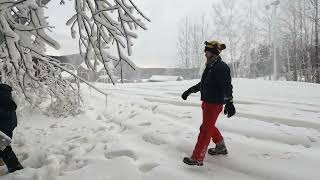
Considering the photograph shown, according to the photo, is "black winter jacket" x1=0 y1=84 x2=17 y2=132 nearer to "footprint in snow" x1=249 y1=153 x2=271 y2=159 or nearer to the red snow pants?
the red snow pants

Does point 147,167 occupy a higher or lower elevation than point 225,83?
lower

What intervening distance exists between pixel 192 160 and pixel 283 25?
33.9m

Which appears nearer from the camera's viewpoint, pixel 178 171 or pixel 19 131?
pixel 178 171

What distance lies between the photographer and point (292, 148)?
5195 millimetres

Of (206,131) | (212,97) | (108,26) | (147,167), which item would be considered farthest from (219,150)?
(108,26)

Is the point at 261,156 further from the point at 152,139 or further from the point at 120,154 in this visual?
the point at 120,154

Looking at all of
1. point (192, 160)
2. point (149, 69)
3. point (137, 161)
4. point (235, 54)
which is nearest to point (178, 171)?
point (192, 160)

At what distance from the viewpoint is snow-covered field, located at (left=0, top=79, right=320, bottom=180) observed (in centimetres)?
446

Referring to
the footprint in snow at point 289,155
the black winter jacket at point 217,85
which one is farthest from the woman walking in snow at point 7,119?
the footprint in snow at point 289,155

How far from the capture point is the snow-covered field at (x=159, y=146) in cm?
446

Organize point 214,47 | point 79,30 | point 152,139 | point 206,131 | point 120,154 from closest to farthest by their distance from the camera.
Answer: point 79,30
point 206,131
point 214,47
point 120,154
point 152,139

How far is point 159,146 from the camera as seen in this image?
5.66 m

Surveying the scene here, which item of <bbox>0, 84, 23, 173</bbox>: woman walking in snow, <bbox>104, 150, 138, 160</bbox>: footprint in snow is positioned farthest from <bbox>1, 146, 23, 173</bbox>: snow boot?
<bbox>104, 150, 138, 160</bbox>: footprint in snow

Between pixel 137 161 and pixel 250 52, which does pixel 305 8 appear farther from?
pixel 137 161
